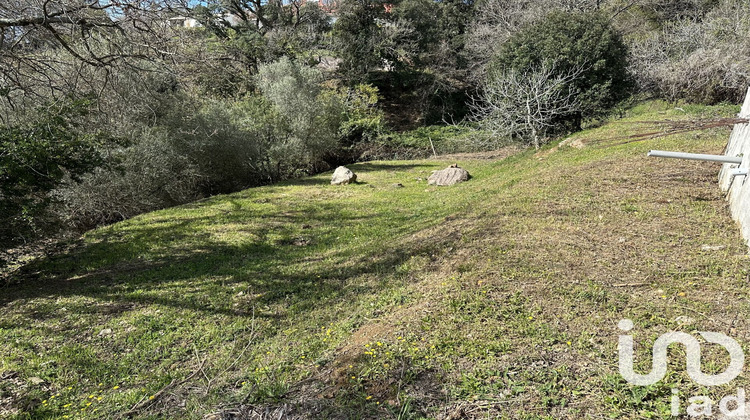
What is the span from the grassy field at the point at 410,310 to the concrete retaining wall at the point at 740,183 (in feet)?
0.51

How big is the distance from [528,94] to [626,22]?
12.9 meters

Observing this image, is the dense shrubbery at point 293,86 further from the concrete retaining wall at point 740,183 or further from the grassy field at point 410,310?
the concrete retaining wall at point 740,183

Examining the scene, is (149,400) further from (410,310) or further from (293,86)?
(293,86)

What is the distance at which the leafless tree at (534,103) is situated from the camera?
44.4ft

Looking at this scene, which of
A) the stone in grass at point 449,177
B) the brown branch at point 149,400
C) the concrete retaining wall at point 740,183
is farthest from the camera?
the stone in grass at point 449,177

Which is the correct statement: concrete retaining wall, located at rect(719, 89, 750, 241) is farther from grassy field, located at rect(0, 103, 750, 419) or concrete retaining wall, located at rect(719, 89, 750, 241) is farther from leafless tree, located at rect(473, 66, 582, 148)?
leafless tree, located at rect(473, 66, 582, 148)

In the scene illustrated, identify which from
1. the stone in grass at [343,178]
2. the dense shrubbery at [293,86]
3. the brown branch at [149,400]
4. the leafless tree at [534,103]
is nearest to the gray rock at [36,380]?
the brown branch at [149,400]

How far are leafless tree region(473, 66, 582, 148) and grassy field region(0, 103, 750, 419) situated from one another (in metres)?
6.09

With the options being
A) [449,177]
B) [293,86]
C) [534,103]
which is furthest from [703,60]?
[293,86]

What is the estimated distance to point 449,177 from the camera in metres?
11.9

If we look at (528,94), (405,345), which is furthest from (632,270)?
(528,94)

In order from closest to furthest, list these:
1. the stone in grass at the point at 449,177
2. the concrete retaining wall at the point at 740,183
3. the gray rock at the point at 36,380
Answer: the gray rock at the point at 36,380 < the concrete retaining wall at the point at 740,183 < the stone in grass at the point at 449,177

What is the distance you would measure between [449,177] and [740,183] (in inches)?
305

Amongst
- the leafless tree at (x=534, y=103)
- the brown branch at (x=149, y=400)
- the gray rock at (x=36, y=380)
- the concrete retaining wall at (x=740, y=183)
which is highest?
the leafless tree at (x=534, y=103)
